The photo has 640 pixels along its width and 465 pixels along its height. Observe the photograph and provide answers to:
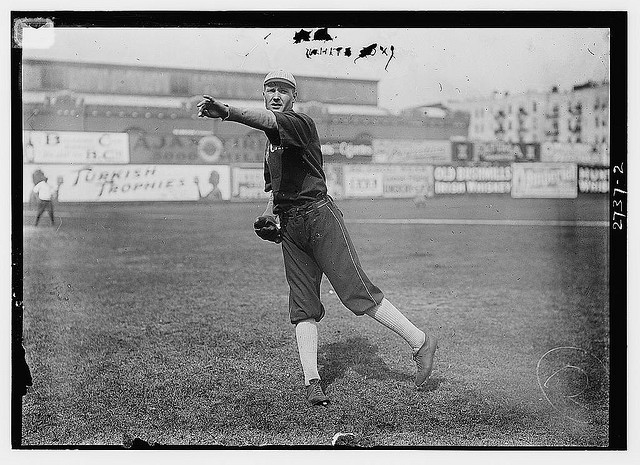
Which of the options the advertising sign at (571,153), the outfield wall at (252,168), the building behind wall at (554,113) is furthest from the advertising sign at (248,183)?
the advertising sign at (571,153)

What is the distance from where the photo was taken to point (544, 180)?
4.70 meters

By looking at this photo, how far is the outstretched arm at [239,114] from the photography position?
4102 mm

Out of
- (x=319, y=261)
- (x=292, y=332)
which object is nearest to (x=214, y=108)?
(x=319, y=261)

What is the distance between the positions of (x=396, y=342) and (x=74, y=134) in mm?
1998

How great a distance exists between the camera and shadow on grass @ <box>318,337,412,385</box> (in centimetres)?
463

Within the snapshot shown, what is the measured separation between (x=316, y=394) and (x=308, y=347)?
25 centimetres

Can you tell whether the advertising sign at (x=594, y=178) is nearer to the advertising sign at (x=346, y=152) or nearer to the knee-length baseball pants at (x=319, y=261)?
the advertising sign at (x=346, y=152)

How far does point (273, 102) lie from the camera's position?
4602 millimetres

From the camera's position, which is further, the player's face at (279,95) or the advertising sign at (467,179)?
the advertising sign at (467,179)

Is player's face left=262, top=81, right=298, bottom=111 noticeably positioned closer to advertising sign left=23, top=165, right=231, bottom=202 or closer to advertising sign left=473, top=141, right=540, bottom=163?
advertising sign left=23, top=165, right=231, bottom=202

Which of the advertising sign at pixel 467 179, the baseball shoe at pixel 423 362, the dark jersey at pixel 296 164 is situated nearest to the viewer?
the dark jersey at pixel 296 164


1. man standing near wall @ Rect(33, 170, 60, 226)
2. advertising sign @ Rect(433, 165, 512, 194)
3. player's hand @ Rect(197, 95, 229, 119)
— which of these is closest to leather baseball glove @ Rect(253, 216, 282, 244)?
player's hand @ Rect(197, 95, 229, 119)

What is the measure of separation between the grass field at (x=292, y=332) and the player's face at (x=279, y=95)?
21.1 inches

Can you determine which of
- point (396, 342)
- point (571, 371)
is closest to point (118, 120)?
point (396, 342)
